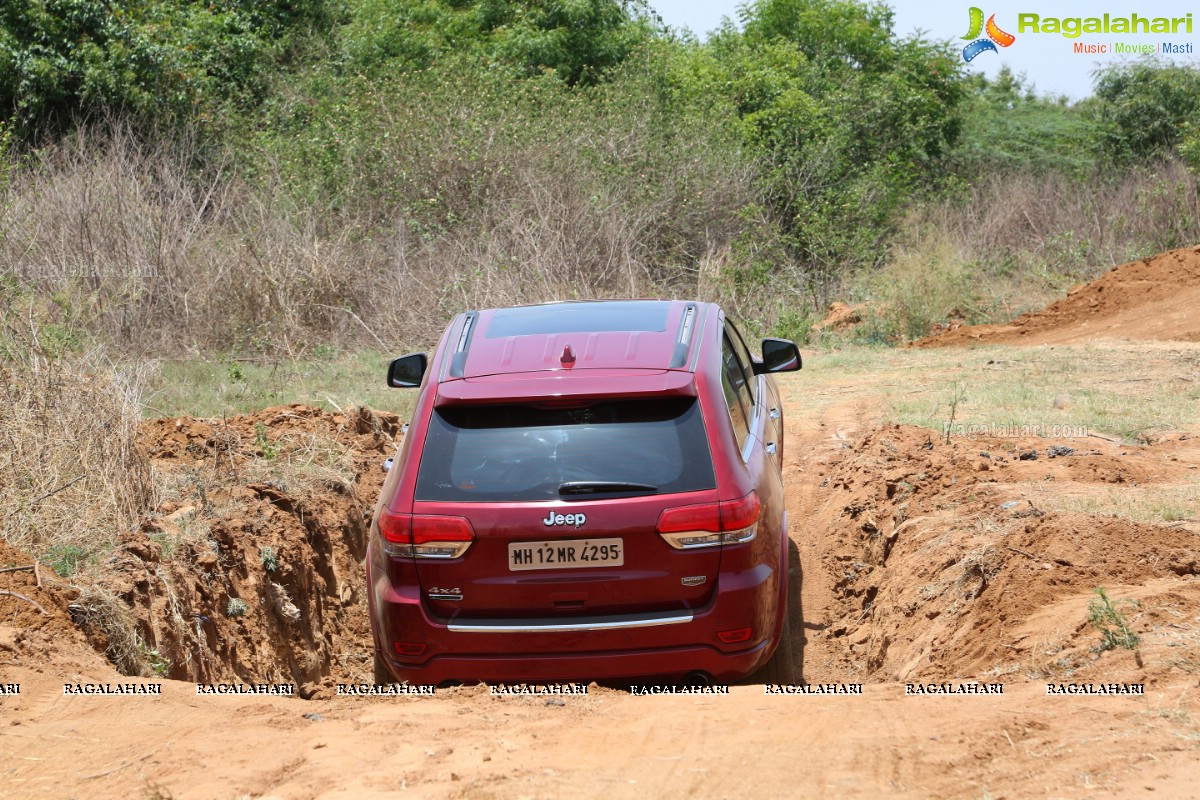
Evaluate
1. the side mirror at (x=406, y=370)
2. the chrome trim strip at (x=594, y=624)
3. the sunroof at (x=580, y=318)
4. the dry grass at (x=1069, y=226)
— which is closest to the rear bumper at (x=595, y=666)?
the chrome trim strip at (x=594, y=624)

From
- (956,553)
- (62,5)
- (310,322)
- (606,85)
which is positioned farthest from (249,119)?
(956,553)

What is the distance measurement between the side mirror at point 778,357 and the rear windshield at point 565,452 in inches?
80.7

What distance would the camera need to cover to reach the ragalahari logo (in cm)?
2705

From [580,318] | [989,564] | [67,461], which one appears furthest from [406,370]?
[989,564]

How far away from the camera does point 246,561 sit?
664cm

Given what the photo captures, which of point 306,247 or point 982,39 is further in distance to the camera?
point 982,39

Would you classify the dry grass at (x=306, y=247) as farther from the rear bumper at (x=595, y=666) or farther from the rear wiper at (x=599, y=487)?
the rear wiper at (x=599, y=487)

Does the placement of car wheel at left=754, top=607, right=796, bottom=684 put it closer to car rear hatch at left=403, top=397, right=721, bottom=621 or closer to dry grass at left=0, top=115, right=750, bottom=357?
car rear hatch at left=403, top=397, right=721, bottom=621

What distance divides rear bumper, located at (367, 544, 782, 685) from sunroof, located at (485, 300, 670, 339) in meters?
1.36

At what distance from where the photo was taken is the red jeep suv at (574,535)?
14.8ft

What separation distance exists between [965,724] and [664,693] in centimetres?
Answer: 115

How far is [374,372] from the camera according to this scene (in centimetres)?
1345

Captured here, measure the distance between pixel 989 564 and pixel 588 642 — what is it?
2.30 meters

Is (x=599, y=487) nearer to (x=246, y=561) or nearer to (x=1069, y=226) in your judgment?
(x=246, y=561)
